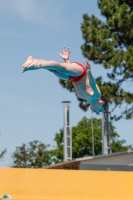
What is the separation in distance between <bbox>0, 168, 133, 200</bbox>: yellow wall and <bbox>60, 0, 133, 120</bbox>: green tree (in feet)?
29.6

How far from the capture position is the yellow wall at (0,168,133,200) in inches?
373

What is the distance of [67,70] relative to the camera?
8977 millimetres

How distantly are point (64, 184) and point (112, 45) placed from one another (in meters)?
10.3

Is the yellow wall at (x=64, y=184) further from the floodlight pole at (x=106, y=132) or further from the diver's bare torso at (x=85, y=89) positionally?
the floodlight pole at (x=106, y=132)

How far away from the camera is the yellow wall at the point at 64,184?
9.48m

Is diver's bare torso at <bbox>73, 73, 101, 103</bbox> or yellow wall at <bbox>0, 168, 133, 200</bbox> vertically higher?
diver's bare torso at <bbox>73, 73, 101, 103</bbox>

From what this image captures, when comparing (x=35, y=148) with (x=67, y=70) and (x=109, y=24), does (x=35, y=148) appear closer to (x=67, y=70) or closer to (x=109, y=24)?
(x=109, y=24)

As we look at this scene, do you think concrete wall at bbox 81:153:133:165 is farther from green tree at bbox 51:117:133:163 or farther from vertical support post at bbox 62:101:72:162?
green tree at bbox 51:117:133:163

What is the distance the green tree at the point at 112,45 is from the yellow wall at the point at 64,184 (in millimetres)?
9016

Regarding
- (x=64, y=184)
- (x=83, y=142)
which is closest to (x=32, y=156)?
(x=83, y=142)

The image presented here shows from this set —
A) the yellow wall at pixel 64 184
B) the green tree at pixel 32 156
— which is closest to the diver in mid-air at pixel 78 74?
the yellow wall at pixel 64 184

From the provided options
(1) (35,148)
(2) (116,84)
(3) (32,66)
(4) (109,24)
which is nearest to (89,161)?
(2) (116,84)

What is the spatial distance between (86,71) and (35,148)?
2712 centimetres

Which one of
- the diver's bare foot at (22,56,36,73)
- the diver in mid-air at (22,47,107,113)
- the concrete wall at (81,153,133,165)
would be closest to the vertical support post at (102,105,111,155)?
the concrete wall at (81,153,133,165)
